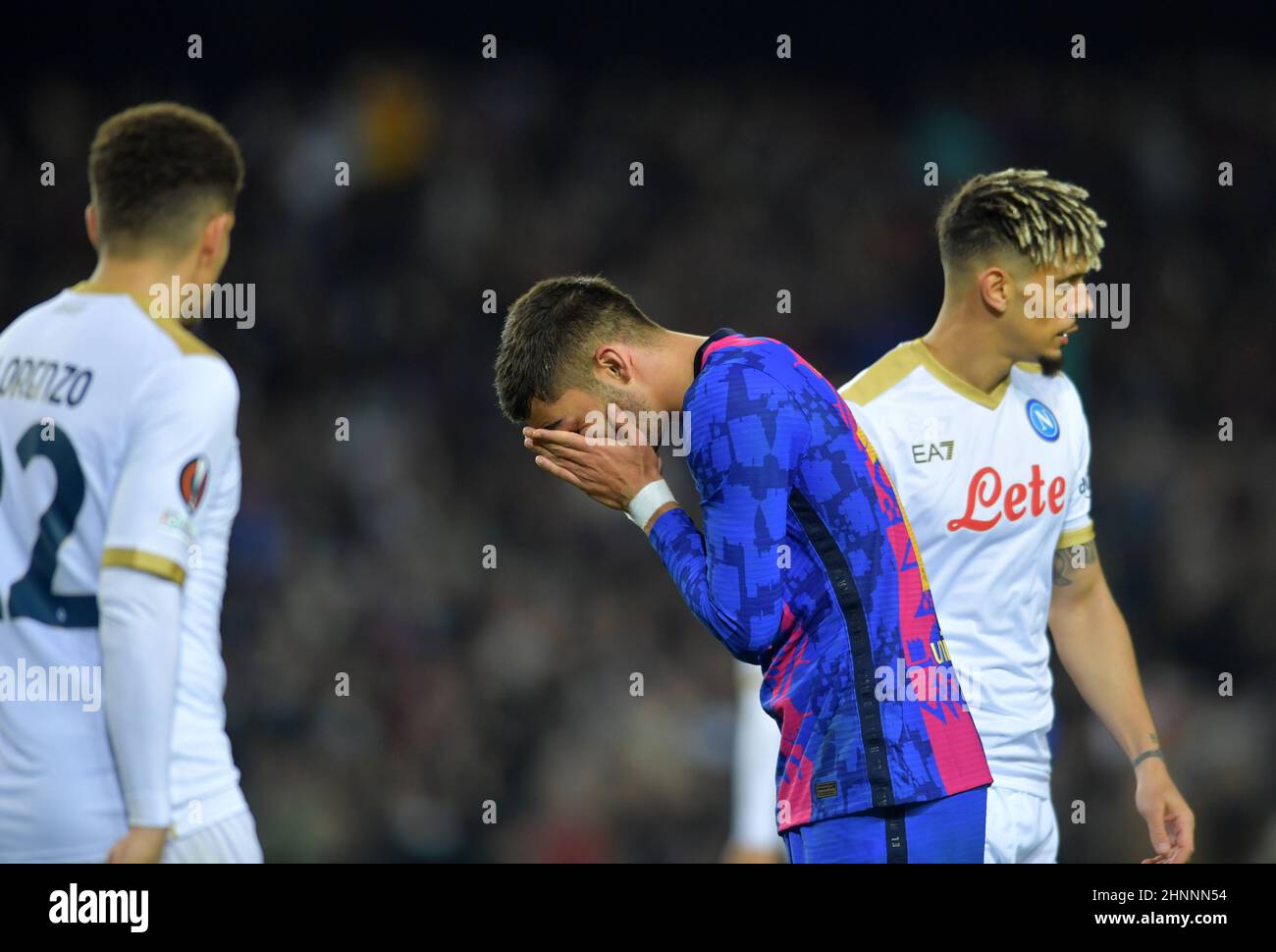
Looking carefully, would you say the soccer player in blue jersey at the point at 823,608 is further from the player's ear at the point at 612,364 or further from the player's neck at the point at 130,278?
the player's neck at the point at 130,278

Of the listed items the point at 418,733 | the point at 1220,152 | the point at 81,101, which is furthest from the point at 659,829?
the point at 81,101

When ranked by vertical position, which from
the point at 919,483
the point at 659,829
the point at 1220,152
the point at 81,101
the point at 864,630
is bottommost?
the point at 659,829

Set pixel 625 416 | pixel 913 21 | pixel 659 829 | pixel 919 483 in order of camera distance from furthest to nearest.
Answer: pixel 913 21, pixel 659 829, pixel 919 483, pixel 625 416

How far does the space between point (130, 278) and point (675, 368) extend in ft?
3.89

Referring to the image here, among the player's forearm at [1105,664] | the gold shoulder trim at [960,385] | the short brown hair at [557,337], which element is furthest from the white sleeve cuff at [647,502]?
the player's forearm at [1105,664]

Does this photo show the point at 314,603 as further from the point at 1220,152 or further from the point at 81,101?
the point at 1220,152

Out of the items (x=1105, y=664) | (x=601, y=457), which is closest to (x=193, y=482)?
(x=601, y=457)

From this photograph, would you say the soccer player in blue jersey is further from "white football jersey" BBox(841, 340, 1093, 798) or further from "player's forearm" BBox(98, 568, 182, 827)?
"player's forearm" BBox(98, 568, 182, 827)

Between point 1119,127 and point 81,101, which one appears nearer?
point 1119,127

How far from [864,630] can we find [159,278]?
5.50ft

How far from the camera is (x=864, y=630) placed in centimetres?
310

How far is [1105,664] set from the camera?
13.9ft

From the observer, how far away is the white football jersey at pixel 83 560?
317 cm

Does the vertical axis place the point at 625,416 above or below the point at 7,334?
below
